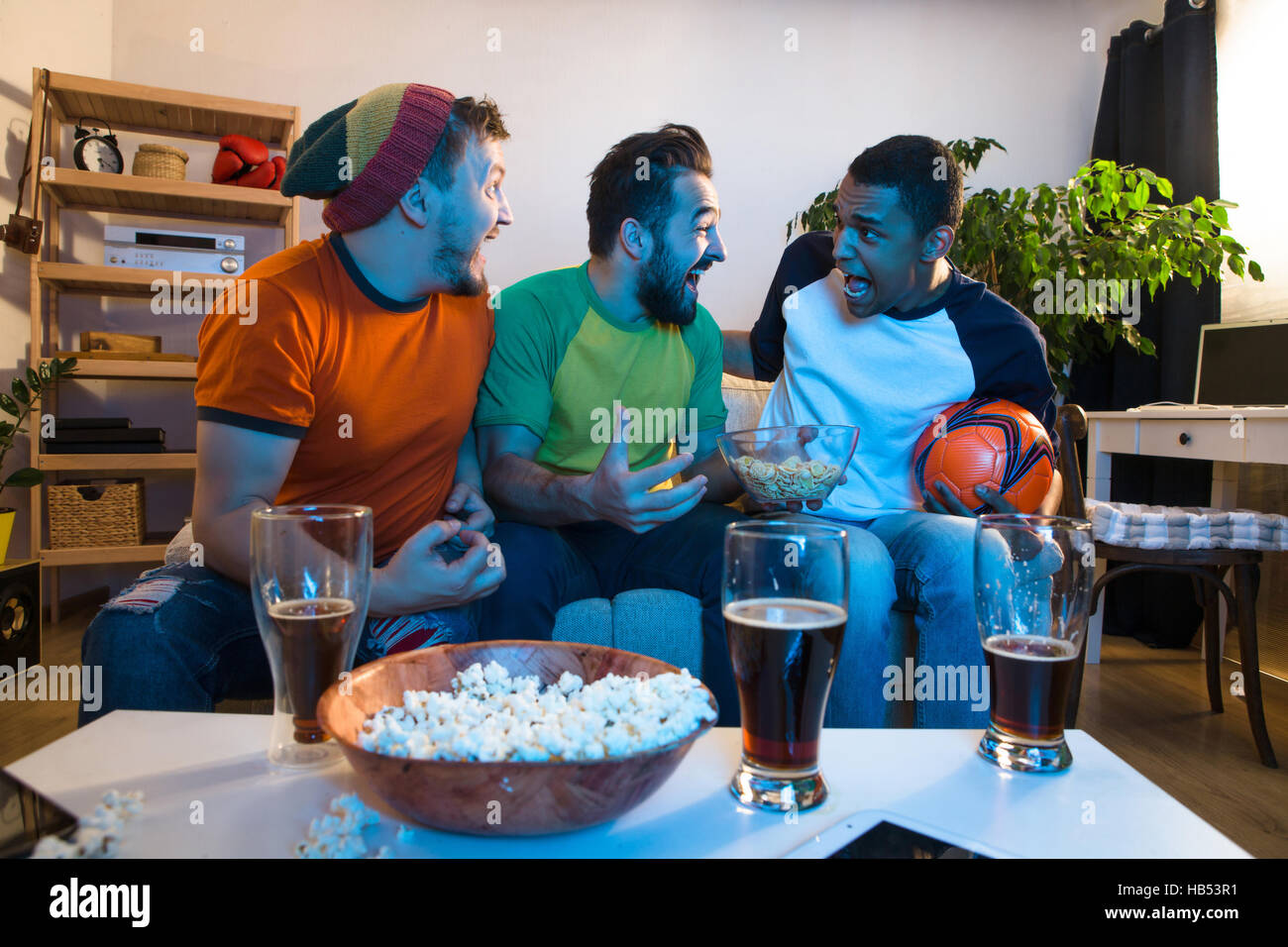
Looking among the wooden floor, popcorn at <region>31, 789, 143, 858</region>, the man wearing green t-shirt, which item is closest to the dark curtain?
the wooden floor

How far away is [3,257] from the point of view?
290 cm

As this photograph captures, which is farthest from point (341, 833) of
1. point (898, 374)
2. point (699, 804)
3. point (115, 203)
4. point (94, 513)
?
point (115, 203)

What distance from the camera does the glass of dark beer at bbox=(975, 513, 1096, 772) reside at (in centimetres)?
70

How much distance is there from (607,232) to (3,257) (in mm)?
2454

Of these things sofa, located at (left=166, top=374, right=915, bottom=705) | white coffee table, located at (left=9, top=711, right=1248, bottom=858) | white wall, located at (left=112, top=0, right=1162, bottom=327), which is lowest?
sofa, located at (left=166, top=374, right=915, bottom=705)

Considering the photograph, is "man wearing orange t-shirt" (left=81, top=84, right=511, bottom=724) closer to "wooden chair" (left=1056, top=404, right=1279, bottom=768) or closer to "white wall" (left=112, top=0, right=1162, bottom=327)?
"wooden chair" (left=1056, top=404, right=1279, bottom=768)

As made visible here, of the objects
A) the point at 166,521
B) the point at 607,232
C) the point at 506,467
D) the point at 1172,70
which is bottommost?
the point at 166,521

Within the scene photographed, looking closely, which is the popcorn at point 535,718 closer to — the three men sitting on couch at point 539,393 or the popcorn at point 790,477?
the three men sitting on couch at point 539,393

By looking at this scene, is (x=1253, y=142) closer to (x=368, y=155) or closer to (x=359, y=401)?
(x=368, y=155)

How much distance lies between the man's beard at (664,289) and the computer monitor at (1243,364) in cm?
221

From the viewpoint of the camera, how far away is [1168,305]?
10.3 feet

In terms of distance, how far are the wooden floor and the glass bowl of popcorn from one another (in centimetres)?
103

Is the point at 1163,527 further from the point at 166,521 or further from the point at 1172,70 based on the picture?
the point at 166,521
